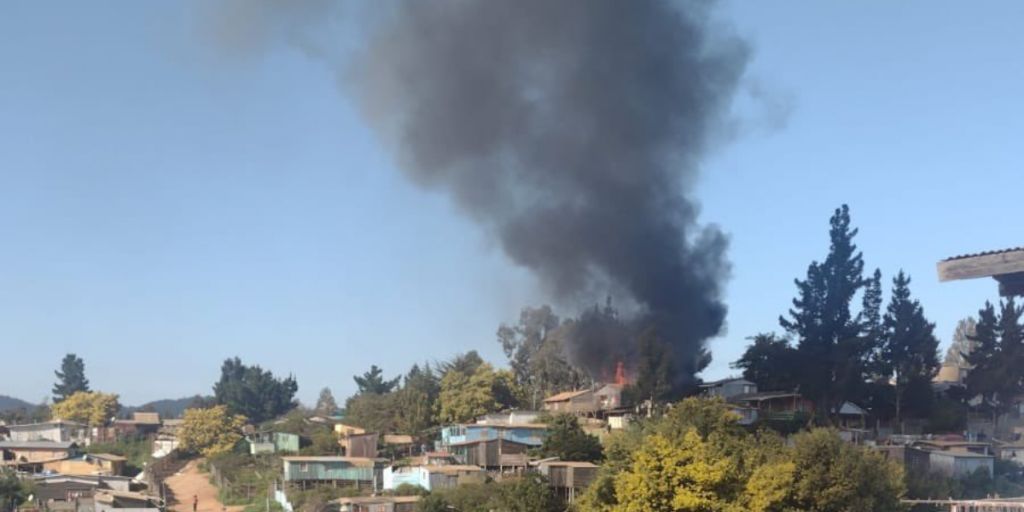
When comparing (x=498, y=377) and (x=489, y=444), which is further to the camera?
(x=498, y=377)

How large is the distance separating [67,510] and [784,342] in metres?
33.3

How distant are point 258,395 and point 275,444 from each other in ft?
56.2

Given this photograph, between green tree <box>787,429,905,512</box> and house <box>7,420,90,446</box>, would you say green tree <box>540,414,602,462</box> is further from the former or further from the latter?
house <box>7,420,90,446</box>

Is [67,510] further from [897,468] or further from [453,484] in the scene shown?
[897,468]

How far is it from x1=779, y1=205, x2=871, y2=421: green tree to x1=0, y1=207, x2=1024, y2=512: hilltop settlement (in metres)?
0.10

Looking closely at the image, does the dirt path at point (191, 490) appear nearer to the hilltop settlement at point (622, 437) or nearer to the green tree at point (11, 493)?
the hilltop settlement at point (622, 437)

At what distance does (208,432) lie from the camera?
5481 cm

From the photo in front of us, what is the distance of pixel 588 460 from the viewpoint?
3609 centimetres

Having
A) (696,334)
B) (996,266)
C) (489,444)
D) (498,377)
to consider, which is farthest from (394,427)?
(996,266)

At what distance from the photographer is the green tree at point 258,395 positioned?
69.2 metres

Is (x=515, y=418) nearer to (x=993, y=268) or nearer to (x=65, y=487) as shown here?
(x=65, y=487)

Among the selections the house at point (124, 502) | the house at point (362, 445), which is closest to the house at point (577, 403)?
the house at point (362, 445)

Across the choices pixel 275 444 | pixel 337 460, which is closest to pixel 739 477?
pixel 337 460

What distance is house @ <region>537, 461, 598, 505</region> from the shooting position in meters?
33.0
